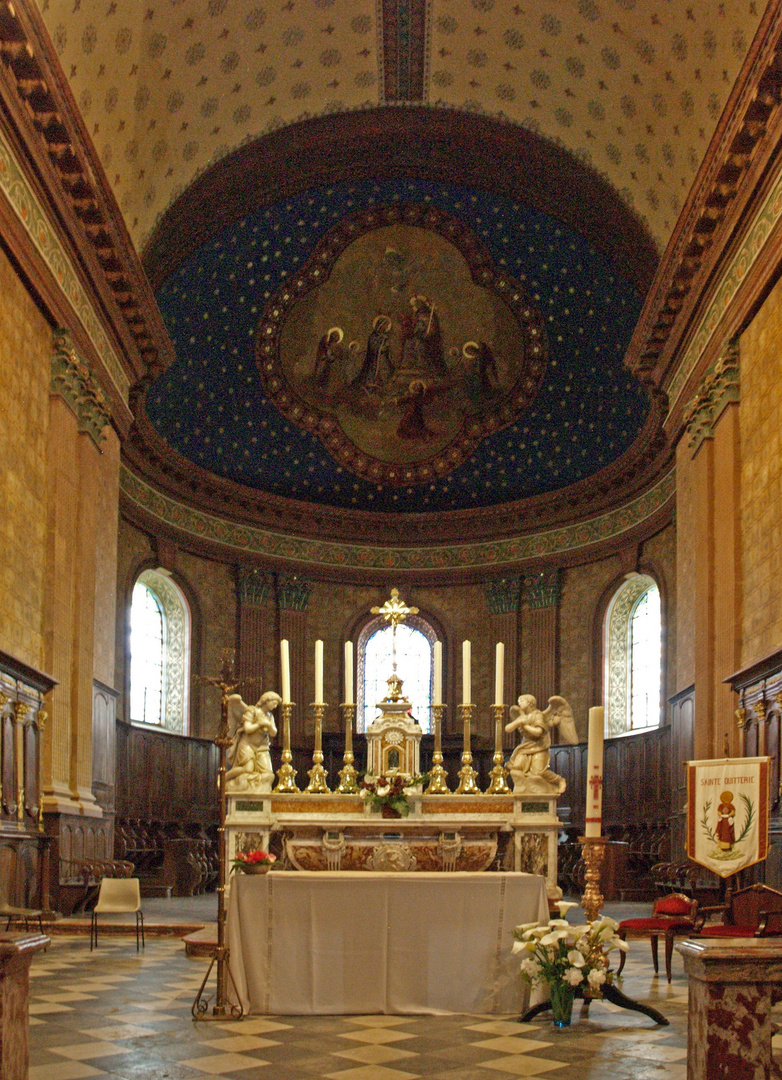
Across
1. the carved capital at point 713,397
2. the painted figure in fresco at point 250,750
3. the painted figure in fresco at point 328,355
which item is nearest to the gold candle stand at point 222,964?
the painted figure in fresco at point 250,750

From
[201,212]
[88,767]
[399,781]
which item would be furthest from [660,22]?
[88,767]

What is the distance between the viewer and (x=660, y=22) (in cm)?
1759

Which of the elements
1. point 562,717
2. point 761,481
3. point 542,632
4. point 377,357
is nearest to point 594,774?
point 562,717

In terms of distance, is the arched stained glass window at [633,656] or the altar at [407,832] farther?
the arched stained glass window at [633,656]

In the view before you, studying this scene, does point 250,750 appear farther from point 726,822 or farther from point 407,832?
point 726,822

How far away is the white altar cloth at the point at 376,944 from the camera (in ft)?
27.8

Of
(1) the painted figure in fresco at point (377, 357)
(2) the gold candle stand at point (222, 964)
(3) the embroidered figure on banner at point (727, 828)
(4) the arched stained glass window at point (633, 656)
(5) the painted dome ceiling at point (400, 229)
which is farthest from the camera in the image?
(1) the painted figure in fresco at point (377, 357)

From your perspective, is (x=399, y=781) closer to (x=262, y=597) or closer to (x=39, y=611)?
(x=39, y=611)

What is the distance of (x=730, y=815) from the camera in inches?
424

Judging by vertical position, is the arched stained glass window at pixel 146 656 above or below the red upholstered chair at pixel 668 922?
above

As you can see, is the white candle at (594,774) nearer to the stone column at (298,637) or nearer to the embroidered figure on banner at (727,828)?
the embroidered figure on banner at (727,828)

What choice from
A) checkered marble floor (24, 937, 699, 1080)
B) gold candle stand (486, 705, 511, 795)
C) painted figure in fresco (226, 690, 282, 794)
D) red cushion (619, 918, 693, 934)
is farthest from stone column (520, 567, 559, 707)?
checkered marble floor (24, 937, 699, 1080)

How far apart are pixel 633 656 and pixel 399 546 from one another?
6.52m

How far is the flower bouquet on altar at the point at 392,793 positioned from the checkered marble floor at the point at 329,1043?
Answer: 3.05 m
